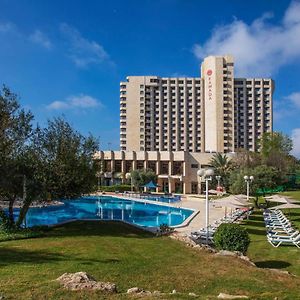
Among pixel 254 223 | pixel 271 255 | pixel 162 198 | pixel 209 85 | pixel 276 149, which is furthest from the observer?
pixel 209 85

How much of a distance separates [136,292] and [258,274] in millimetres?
3957

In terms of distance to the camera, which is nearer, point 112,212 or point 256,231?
point 256,231

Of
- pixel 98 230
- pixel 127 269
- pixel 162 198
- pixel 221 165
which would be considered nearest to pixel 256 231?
pixel 98 230

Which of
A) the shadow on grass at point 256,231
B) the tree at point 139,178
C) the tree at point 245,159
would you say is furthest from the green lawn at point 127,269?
the tree at point 245,159

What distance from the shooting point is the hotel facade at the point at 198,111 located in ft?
331

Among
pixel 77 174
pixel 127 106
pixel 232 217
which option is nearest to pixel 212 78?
pixel 127 106

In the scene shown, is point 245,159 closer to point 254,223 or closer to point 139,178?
point 139,178

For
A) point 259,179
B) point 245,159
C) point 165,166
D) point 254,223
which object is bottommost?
point 254,223

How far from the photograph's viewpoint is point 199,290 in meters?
7.90

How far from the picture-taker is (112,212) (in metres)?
35.7

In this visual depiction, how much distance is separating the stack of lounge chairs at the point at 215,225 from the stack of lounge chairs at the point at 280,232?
170cm

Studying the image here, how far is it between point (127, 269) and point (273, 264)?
604 centimetres

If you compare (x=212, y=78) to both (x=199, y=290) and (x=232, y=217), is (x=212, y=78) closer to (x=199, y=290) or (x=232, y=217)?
(x=232, y=217)

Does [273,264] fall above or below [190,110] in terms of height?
below
